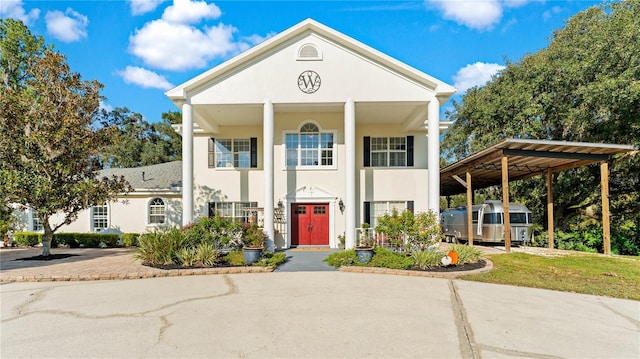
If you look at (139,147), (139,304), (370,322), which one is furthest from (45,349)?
(139,147)

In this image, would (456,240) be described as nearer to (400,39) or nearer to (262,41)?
(400,39)

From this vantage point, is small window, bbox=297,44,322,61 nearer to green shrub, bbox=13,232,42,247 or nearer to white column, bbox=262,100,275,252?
white column, bbox=262,100,275,252

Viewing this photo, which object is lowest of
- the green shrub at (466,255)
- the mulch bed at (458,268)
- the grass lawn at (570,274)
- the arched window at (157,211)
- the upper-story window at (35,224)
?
the grass lawn at (570,274)

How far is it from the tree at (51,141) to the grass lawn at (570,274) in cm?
1356

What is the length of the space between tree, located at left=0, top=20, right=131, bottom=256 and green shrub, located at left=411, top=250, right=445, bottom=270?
1136cm

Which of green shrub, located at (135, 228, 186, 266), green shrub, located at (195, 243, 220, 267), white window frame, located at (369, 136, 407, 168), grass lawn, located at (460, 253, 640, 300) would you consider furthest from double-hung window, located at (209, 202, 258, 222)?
grass lawn, located at (460, 253, 640, 300)

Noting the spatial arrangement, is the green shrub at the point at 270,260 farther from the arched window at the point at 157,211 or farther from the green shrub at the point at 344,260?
the arched window at the point at 157,211

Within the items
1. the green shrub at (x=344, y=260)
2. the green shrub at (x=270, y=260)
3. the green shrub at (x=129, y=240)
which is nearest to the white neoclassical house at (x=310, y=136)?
the green shrub at (x=270, y=260)

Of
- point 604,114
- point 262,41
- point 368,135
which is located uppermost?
point 262,41

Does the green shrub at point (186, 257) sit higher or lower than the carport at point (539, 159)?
lower

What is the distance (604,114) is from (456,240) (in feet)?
32.2

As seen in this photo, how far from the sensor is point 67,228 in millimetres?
17281

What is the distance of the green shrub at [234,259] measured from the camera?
10344 millimetres

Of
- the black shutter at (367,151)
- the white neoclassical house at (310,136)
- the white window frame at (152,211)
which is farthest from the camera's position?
the white window frame at (152,211)
